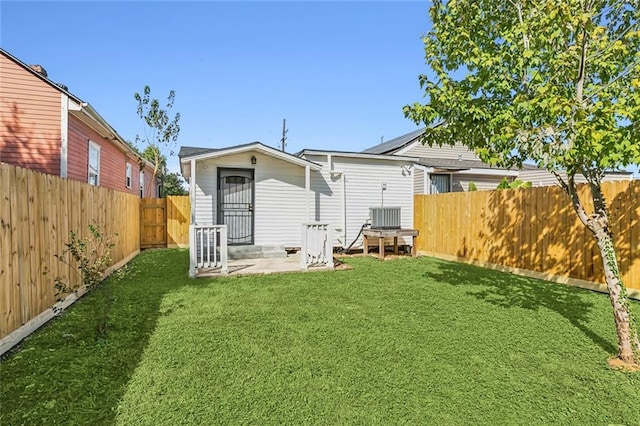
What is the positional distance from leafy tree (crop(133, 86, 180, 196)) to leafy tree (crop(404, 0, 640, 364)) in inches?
725

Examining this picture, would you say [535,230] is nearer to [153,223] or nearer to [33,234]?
[33,234]

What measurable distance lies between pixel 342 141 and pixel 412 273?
2271 cm

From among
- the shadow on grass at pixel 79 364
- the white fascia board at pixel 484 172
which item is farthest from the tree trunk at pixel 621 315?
the white fascia board at pixel 484 172

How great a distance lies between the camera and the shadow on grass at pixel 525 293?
416 centimetres

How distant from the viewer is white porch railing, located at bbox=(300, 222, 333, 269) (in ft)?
24.6

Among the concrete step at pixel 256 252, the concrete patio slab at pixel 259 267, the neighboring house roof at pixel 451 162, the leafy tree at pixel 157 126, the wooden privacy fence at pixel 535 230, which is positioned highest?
the leafy tree at pixel 157 126

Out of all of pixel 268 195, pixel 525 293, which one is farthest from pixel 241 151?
pixel 525 293

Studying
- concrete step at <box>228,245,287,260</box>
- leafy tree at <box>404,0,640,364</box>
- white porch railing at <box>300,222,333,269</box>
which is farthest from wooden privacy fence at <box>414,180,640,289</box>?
concrete step at <box>228,245,287,260</box>

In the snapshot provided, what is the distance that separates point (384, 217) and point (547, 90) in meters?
7.14

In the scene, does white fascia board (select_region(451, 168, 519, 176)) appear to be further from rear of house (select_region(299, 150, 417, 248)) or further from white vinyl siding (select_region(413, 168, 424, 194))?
rear of house (select_region(299, 150, 417, 248))

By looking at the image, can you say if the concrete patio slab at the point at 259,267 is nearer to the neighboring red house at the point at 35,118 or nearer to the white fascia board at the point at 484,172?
the neighboring red house at the point at 35,118

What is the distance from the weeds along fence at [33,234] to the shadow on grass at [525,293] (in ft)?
19.3

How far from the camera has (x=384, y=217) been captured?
9984 millimetres

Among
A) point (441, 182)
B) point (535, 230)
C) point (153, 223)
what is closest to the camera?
point (535, 230)
